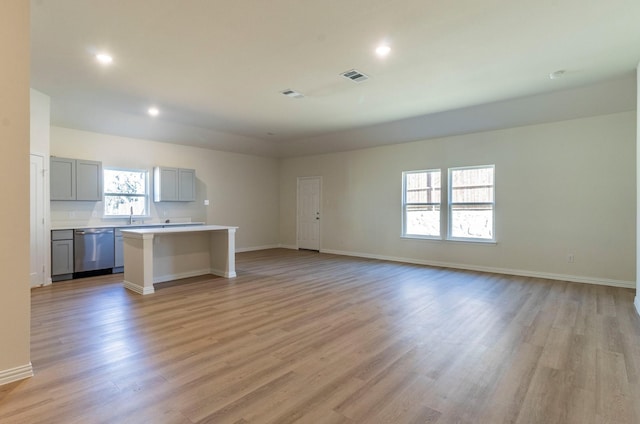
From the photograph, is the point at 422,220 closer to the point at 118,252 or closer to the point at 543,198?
the point at 543,198

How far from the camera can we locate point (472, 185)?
6477 millimetres

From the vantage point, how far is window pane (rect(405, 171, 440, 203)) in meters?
→ 6.96

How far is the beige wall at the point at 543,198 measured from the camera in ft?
16.7

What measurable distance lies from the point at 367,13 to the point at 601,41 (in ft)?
8.09

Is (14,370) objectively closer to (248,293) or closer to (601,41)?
(248,293)

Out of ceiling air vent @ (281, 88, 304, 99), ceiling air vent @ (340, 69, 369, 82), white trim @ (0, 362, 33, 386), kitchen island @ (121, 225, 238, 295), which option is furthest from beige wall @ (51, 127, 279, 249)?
ceiling air vent @ (340, 69, 369, 82)

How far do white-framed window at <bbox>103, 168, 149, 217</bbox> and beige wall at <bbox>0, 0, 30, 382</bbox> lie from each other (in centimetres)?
466

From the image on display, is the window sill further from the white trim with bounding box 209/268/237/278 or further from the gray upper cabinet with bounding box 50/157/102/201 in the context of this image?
the gray upper cabinet with bounding box 50/157/102/201

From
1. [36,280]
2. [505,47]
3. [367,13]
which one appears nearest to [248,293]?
[36,280]

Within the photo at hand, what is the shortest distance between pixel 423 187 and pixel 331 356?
5222 millimetres

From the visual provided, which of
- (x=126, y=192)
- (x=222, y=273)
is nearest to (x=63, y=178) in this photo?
(x=126, y=192)

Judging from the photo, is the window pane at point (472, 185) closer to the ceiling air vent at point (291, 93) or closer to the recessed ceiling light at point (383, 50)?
the ceiling air vent at point (291, 93)

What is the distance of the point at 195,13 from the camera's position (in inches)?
111

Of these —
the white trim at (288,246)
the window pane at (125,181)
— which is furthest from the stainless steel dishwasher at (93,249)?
the white trim at (288,246)
